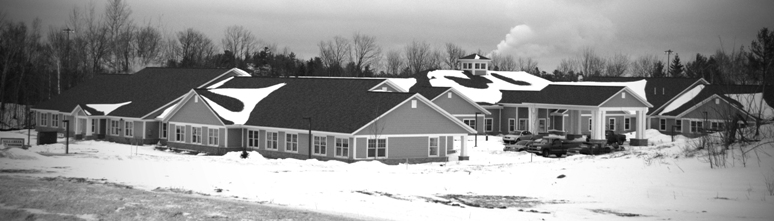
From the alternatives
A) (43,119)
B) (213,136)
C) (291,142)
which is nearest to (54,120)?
(43,119)

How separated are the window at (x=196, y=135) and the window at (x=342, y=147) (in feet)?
37.1

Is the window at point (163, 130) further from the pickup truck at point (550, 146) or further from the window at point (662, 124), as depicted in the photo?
the window at point (662, 124)

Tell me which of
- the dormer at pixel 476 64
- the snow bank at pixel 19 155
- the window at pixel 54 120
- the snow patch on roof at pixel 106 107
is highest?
the dormer at pixel 476 64

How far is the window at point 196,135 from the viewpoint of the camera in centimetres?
5303

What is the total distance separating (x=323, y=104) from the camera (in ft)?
167

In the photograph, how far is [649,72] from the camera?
141500 mm

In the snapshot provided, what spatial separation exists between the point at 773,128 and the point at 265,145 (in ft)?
89.7

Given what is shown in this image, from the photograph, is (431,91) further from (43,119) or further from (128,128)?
(43,119)

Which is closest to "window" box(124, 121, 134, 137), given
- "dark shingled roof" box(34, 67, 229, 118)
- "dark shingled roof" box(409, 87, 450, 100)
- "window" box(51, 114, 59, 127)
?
"dark shingled roof" box(34, 67, 229, 118)

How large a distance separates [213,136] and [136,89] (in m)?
18.8

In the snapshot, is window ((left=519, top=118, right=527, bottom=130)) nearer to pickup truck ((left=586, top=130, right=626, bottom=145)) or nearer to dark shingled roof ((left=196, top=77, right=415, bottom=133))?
pickup truck ((left=586, top=130, right=626, bottom=145))

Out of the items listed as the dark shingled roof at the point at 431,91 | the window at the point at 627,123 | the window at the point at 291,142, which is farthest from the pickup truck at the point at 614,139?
the window at the point at 291,142

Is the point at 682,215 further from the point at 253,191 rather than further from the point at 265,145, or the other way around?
the point at 265,145

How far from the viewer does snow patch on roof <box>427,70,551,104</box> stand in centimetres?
7706
